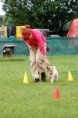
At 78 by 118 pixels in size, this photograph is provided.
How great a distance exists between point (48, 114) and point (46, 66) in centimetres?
493

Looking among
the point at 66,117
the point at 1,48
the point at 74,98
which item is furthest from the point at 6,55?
the point at 66,117

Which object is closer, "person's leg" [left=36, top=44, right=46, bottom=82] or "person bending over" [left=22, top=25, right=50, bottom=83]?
"person bending over" [left=22, top=25, right=50, bottom=83]

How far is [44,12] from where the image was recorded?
56219 mm

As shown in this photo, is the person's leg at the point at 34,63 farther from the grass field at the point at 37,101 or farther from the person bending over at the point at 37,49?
the grass field at the point at 37,101

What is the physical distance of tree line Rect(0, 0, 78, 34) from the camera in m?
56.2

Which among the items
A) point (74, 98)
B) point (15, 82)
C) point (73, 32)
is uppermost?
point (74, 98)

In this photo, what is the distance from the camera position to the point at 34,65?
12406 millimetres

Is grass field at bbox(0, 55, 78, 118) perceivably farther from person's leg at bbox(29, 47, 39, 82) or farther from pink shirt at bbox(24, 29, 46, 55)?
pink shirt at bbox(24, 29, 46, 55)

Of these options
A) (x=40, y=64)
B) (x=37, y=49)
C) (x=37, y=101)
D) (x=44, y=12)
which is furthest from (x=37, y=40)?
(x=44, y=12)

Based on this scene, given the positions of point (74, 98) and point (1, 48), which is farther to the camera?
point (1, 48)

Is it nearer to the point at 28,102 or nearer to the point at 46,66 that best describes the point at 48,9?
the point at 46,66

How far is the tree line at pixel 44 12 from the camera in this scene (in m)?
56.2

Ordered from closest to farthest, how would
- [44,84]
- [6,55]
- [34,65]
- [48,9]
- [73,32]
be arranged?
1. [44,84]
2. [34,65]
3. [6,55]
4. [73,32]
5. [48,9]

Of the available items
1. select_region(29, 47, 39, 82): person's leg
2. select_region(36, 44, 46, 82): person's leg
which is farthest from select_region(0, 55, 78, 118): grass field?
select_region(36, 44, 46, 82): person's leg
